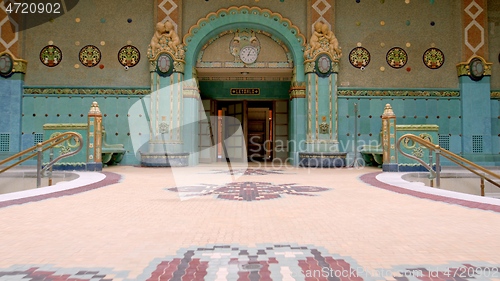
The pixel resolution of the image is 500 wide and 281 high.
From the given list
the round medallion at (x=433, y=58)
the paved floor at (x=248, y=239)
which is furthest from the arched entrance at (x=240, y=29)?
the paved floor at (x=248, y=239)

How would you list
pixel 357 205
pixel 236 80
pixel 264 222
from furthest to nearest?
pixel 236 80 < pixel 357 205 < pixel 264 222

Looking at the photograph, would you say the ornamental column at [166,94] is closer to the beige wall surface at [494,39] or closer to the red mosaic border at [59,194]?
the red mosaic border at [59,194]

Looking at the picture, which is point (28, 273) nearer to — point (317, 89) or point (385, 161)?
point (385, 161)

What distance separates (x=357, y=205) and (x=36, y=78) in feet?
39.0

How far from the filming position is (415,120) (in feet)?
40.0

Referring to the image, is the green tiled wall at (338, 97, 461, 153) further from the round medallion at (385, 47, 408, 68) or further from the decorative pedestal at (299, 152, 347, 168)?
the round medallion at (385, 47, 408, 68)

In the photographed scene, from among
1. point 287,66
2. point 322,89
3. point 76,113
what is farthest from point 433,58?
point 76,113

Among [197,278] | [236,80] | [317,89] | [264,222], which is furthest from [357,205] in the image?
[236,80]

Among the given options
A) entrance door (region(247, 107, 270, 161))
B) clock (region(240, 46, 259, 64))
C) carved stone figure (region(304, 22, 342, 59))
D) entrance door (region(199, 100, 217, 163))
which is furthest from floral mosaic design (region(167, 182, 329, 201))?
entrance door (region(247, 107, 270, 161))

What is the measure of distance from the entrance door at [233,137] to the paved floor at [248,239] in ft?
36.1

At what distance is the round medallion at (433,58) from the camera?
12.2m

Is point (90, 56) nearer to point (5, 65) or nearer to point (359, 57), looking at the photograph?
point (5, 65)

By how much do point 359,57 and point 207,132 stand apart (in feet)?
21.4

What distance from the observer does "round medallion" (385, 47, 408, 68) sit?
12219mm
